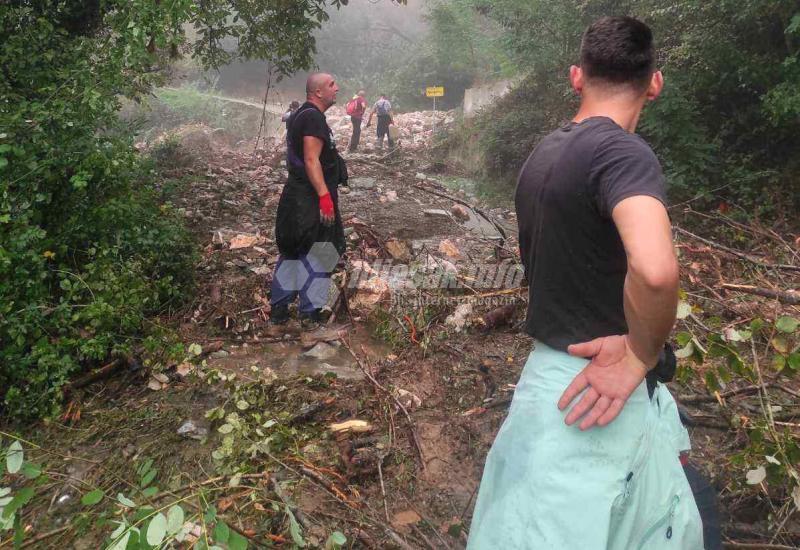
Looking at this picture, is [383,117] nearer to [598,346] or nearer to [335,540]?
[335,540]

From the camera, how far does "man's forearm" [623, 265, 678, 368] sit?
3.07 ft

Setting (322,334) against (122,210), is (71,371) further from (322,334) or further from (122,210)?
(322,334)

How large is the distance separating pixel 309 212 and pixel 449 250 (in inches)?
70.4

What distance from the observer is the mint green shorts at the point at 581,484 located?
99cm

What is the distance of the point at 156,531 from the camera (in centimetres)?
99

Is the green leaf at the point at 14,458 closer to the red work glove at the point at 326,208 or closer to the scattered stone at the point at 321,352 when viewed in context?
the scattered stone at the point at 321,352

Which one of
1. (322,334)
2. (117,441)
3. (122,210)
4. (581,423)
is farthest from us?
(322,334)

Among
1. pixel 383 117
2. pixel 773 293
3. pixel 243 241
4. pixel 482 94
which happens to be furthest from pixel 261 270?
pixel 482 94

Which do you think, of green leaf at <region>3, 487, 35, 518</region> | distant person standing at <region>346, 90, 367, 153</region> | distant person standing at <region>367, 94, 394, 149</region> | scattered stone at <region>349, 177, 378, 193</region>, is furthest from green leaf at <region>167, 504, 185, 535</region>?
distant person standing at <region>367, 94, 394, 149</region>

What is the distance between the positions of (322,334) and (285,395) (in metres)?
0.86

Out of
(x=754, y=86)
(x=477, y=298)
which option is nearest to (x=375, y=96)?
(x=754, y=86)

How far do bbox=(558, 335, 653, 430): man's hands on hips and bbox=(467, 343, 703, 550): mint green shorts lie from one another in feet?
0.11

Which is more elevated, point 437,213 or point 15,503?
point 15,503

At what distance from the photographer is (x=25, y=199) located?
2582 mm
